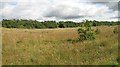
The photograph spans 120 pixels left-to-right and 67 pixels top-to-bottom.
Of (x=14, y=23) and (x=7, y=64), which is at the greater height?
(x=7, y=64)

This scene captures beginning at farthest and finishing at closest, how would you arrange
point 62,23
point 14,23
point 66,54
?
point 62,23
point 14,23
point 66,54

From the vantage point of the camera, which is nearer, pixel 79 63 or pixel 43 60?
pixel 79 63

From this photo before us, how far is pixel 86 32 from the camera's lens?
62.9ft

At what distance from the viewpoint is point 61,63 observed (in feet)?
33.2

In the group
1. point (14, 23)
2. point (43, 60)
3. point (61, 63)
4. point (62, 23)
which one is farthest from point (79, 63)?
point (62, 23)

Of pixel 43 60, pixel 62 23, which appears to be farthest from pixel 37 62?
pixel 62 23

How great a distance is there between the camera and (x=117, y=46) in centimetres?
1297

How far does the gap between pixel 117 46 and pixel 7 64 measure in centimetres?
521

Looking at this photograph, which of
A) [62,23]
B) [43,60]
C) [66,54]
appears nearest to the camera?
[43,60]

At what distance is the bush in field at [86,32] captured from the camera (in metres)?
18.9

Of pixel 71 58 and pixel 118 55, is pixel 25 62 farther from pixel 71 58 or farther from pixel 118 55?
pixel 118 55

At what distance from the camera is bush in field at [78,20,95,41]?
18.9 m

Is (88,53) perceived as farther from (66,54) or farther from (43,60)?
(43,60)

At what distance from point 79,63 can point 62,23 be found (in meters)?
92.7
